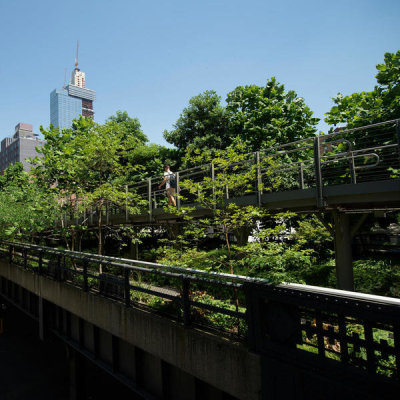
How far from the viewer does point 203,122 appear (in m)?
22.0

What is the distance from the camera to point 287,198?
826cm

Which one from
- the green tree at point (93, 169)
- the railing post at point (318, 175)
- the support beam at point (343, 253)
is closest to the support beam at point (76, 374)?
the green tree at point (93, 169)

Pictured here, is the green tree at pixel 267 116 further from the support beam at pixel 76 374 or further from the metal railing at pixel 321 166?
the support beam at pixel 76 374

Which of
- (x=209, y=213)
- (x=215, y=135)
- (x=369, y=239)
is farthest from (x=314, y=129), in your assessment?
(x=209, y=213)

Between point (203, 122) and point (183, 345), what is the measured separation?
1886 centimetres

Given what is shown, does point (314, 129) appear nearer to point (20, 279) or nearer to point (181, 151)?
point (181, 151)

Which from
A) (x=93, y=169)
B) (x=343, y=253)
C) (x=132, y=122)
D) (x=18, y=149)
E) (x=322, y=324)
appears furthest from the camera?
(x=18, y=149)

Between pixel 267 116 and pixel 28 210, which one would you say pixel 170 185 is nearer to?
pixel 28 210

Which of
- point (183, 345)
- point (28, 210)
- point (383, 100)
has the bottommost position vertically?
point (183, 345)

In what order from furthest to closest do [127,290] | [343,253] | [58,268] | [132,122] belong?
[132,122] → [58,268] → [343,253] → [127,290]

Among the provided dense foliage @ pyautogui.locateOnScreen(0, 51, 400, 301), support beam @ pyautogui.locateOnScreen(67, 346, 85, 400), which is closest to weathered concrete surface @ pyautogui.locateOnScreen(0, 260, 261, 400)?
dense foliage @ pyautogui.locateOnScreen(0, 51, 400, 301)

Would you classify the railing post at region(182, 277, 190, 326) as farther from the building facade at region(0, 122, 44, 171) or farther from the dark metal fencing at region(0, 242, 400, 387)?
the building facade at region(0, 122, 44, 171)

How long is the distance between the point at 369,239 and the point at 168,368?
19360mm

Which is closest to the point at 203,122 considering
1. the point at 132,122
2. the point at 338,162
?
the point at 132,122
